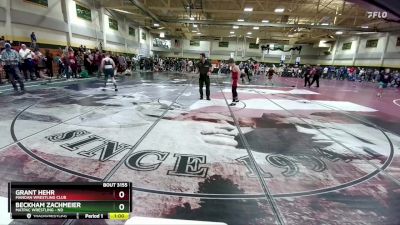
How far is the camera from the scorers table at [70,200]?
1.44 m

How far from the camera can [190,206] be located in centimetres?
263

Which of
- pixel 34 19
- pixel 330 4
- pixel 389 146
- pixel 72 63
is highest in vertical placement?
pixel 330 4

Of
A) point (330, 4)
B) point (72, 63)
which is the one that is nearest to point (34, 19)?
point (72, 63)

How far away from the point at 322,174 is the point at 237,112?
423cm

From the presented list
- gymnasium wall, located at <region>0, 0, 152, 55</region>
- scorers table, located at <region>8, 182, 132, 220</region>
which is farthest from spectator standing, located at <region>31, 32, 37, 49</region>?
scorers table, located at <region>8, 182, 132, 220</region>

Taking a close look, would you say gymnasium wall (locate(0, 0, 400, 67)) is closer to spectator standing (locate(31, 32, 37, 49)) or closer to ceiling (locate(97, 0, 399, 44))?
spectator standing (locate(31, 32, 37, 49))

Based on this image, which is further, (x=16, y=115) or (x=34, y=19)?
(x=34, y=19)

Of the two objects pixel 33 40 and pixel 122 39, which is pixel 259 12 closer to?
pixel 122 39

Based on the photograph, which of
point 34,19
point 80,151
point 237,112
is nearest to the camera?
point 80,151

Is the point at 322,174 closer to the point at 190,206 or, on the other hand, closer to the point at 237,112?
the point at 190,206

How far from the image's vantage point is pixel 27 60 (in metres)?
Result: 12.1

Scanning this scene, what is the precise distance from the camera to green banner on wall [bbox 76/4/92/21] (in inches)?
754

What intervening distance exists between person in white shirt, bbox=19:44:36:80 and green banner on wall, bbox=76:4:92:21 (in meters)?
8.53

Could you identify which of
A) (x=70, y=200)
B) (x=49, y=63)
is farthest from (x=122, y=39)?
(x=70, y=200)
